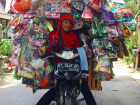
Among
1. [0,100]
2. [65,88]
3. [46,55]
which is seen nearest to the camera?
[65,88]

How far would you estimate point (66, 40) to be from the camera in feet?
10.9

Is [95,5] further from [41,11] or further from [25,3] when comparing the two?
[25,3]

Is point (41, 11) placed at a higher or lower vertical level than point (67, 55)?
higher

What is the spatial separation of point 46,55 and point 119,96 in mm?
2720

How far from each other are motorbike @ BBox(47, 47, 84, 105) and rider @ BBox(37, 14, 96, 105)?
45 centimetres

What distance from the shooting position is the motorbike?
2.51m

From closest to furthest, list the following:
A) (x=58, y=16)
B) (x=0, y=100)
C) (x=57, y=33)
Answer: (x=58, y=16) → (x=57, y=33) → (x=0, y=100)

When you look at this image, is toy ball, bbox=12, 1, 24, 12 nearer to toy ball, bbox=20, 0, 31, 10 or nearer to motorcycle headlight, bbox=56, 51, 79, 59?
toy ball, bbox=20, 0, 31, 10

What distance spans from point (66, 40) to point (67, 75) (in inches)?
38.5

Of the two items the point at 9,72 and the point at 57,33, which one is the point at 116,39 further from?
the point at 9,72

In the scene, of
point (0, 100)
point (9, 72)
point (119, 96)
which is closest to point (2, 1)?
point (9, 72)

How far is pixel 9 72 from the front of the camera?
8.43m

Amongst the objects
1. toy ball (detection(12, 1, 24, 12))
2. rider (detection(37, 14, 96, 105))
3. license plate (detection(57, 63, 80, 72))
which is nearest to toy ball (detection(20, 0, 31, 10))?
toy ball (detection(12, 1, 24, 12))

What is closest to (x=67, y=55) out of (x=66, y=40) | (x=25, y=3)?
(x=66, y=40)
